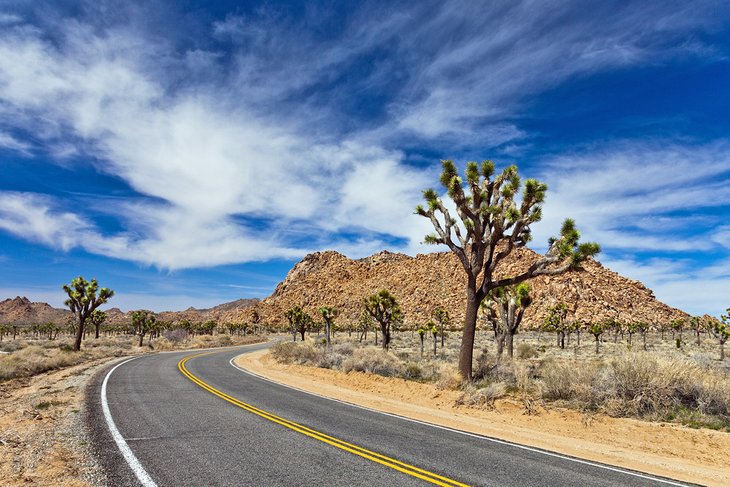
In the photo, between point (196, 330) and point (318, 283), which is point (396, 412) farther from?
point (318, 283)

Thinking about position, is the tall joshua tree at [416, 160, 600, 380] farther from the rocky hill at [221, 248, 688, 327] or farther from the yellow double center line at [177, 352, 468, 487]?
the rocky hill at [221, 248, 688, 327]

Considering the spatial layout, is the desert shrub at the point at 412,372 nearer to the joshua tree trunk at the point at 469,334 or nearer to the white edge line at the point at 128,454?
the joshua tree trunk at the point at 469,334

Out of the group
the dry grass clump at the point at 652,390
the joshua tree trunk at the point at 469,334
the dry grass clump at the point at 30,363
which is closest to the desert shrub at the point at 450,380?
the joshua tree trunk at the point at 469,334

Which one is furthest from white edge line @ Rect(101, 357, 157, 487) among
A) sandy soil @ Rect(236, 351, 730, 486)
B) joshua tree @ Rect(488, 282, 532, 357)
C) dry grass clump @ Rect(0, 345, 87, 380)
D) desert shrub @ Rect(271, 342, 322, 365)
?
joshua tree @ Rect(488, 282, 532, 357)

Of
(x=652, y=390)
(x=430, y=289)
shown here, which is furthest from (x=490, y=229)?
(x=430, y=289)

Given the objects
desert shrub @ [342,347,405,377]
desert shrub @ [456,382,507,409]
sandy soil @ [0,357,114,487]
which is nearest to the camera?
sandy soil @ [0,357,114,487]

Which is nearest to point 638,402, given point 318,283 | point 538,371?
point 538,371

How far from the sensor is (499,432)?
400 inches

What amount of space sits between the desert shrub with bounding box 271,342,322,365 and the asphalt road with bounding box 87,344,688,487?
43.4ft

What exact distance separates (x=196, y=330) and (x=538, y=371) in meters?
105

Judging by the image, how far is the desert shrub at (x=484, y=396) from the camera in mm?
13258

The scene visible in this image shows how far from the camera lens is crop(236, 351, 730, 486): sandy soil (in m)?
7.94

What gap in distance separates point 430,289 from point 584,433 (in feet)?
359

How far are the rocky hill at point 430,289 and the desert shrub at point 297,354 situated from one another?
72748 mm
